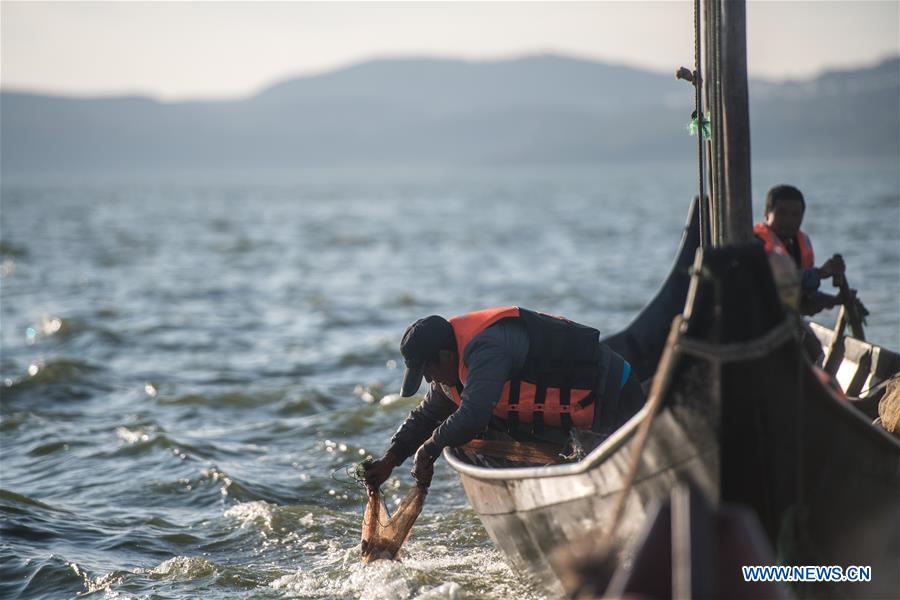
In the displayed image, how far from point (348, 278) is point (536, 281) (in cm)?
498

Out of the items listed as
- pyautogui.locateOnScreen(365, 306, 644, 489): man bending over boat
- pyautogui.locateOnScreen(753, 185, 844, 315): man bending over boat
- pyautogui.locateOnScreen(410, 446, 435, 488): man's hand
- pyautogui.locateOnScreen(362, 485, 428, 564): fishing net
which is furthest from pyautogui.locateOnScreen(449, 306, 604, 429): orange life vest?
pyautogui.locateOnScreen(753, 185, 844, 315): man bending over boat

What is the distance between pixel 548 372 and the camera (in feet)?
20.0

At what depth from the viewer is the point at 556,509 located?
4.82m

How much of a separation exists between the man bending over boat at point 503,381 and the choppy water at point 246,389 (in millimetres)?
844

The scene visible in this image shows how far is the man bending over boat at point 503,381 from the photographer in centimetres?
577

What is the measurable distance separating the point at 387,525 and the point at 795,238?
345 cm

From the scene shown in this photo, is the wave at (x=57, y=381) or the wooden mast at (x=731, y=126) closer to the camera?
the wooden mast at (x=731, y=126)

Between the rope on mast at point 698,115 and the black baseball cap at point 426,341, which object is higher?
the rope on mast at point 698,115

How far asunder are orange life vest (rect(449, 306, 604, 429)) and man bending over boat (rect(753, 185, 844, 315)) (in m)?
1.77

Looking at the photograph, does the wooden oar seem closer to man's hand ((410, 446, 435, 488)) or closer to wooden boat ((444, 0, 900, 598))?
wooden boat ((444, 0, 900, 598))

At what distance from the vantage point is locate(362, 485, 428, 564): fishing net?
6164 millimetres

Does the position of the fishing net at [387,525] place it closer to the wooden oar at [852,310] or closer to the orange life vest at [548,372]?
the orange life vest at [548,372]
